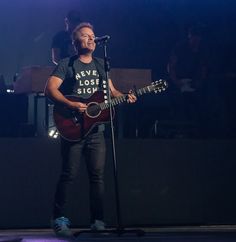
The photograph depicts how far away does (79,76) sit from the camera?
4371mm

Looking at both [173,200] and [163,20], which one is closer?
[173,200]

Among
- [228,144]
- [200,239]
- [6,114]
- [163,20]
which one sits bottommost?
[200,239]

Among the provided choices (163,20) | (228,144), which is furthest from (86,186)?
(163,20)

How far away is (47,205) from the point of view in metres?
4.75

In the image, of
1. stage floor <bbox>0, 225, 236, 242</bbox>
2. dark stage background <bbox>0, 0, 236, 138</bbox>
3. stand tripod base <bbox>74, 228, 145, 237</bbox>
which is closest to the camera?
stage floor <bbox>0, 225, 236, 242</bbox>

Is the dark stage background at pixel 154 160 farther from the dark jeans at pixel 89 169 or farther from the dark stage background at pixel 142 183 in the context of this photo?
the dark jeans at pixel 89 169

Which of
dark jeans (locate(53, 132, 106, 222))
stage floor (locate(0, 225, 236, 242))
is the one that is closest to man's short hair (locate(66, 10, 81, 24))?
dark jeans (locate(53, 132, 106, 222))

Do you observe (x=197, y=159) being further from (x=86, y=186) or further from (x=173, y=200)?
(x=86, y=186)

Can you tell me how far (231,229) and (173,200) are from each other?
1.90 ft

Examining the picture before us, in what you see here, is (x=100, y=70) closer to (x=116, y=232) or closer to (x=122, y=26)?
(x=116, y=232)

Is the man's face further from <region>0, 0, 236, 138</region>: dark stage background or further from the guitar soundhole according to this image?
<region>0, 0, 236, 138</region>: dark stage background

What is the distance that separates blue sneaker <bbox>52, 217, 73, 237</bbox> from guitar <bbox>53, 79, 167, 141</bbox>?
0.66 m

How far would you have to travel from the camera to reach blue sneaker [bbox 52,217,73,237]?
13.9 feet

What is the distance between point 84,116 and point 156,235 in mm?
1124
